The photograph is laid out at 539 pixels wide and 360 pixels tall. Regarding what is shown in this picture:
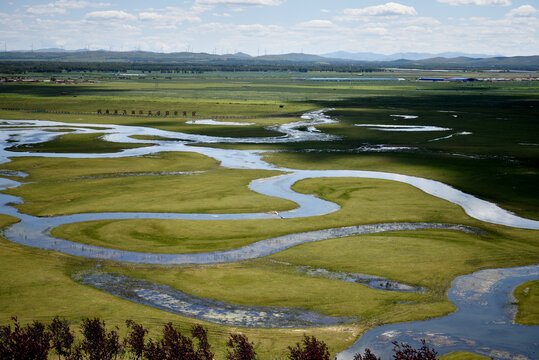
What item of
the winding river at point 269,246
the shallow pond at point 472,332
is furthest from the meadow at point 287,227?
the winding river at point 269,246

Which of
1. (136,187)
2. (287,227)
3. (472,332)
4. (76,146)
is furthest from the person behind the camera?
(76,146)

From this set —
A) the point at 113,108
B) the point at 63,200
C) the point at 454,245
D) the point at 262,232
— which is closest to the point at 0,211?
the point at 63,200

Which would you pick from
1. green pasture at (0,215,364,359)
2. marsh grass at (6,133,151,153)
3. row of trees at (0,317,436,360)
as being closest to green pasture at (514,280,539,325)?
row of trees at (0,317,436,360)

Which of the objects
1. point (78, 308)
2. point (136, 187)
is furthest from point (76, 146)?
point (78, 308)

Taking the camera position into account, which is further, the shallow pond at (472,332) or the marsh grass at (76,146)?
the marsh grass at (76,146)

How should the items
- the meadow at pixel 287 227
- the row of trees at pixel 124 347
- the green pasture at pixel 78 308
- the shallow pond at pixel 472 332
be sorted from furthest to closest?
the meadow at pixel 287 227
the green pasture at pixel 78 308
the shallow pond at pixel 472 332
the row of trees at pixel 124 347

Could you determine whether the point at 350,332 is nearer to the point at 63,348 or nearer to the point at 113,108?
the point at 63,348

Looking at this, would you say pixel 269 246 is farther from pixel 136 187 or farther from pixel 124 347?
pixel 136 187

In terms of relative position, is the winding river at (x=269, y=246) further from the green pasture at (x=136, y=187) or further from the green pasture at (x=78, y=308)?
the green pasture at (x=136, y=187)
